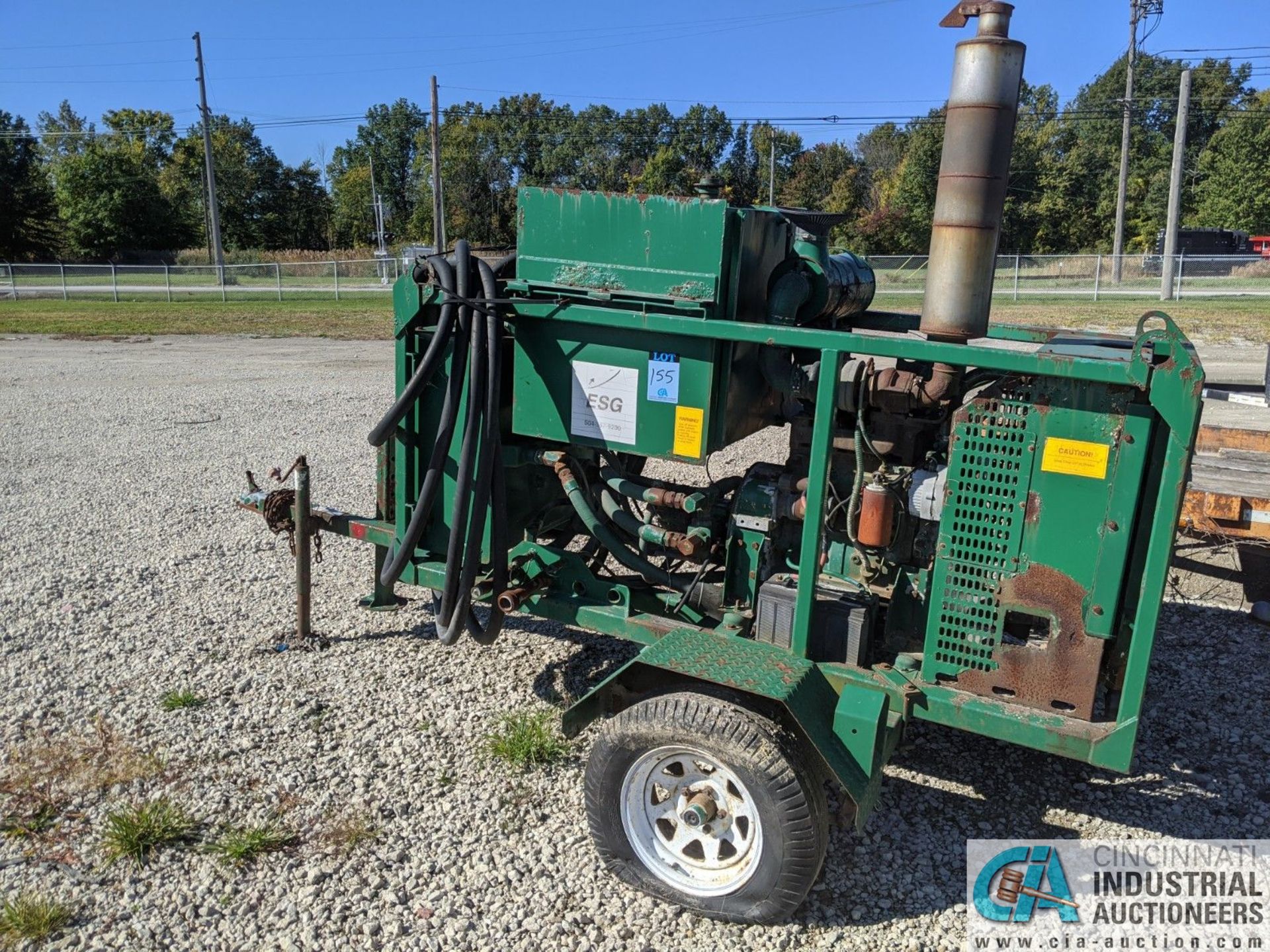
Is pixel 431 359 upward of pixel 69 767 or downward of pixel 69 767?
upward

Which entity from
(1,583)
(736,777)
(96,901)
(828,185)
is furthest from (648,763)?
(828,185)

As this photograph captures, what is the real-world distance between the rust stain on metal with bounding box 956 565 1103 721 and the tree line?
3955cm

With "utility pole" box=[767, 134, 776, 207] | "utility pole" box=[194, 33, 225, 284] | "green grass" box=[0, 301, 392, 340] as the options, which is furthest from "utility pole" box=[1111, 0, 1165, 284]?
"utility pole" box=[194, 33, 225, 284]

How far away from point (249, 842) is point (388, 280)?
33.1m

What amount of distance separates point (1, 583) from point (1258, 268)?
36.1 meters

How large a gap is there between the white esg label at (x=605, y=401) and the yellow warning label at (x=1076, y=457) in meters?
1.49

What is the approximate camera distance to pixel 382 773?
4.01m

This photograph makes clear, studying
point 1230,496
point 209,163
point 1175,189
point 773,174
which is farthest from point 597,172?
point 1230,496

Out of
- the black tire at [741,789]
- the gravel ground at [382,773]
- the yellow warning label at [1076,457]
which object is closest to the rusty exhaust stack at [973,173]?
the yellow warning label at [1076,457]

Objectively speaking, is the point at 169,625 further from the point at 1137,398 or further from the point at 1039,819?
the point at 1137,398

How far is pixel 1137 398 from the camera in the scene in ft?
9.53

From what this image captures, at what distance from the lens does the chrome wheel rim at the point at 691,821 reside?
127 inches

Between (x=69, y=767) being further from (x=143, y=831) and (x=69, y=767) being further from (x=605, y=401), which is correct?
(x=605, y=401)

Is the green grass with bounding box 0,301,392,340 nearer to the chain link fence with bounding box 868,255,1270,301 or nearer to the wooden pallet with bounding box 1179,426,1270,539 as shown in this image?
the chain link fence with bounding box 868,255,1270,301
